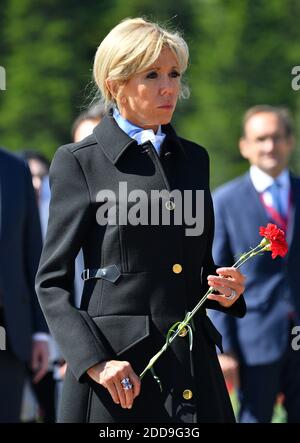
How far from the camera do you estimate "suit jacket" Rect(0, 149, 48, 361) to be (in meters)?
5.53

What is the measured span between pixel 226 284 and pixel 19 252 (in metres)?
2.23

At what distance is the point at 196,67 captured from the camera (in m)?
18.9

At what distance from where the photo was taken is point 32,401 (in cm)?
680

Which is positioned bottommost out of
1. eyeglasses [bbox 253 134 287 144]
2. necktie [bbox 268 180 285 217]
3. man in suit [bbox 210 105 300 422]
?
man in suit [bbox 210 105 300 422]

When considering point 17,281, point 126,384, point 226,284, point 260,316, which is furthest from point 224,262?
point 126,384

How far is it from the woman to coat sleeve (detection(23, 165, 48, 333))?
6.59 feet

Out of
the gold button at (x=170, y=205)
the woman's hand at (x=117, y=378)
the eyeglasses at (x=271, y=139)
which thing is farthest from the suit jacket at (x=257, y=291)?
the woman's hand at (x=117, y=378)

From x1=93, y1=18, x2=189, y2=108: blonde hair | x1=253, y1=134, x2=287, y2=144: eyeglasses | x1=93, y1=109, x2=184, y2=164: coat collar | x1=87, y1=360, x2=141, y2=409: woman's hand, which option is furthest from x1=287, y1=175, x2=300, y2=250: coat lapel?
x1=87, y1=360, x2=141, y2=409: woman's hand

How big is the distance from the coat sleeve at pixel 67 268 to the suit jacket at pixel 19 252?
6.43 feet

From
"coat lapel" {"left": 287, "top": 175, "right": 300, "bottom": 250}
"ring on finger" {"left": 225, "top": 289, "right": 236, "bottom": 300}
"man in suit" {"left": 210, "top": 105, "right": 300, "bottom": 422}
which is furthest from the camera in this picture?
"coat lapel" {"left": 287, "top": 175, "right": 300, "bottom": 250}

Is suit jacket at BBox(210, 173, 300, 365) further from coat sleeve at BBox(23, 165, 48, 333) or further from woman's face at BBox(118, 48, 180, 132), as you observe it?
woman's face at BBox(118, 48, 180, 132)

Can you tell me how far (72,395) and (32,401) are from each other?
130 inches

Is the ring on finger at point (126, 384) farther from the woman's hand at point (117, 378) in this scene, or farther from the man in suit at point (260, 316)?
the man in suit at point (260, 316)

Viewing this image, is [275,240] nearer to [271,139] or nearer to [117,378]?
[117,378]
